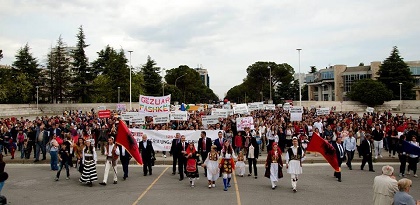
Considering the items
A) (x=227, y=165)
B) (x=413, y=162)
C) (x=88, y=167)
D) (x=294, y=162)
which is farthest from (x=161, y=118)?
(x=413, y=162)

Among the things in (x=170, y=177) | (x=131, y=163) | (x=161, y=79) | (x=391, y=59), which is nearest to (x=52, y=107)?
(x=161, y=79)

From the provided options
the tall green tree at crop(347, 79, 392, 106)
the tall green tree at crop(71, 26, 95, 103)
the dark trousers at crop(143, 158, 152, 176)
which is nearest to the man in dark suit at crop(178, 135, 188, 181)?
the dark trousers at crop(143, 158, 152, 176)

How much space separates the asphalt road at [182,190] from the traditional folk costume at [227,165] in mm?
326

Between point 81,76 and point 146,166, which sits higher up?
point 81,76

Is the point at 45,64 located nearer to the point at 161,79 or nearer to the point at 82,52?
the point at 82,52

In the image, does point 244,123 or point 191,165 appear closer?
point 191,165

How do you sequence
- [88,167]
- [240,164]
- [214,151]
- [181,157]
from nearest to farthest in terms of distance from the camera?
[214,151] < [88,167] < [181,157] < [240,164]

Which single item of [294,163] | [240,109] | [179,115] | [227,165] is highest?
[240,109]

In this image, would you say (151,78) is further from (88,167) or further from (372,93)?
(88,167)

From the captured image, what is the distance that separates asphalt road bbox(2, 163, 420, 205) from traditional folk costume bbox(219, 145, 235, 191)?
33cm

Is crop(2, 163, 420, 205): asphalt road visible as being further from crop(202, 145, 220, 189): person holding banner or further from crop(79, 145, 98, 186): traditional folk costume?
crop(202, 145, 220, 189): person holding banner

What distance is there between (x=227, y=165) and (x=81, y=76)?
59.3 m

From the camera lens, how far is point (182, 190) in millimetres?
11406

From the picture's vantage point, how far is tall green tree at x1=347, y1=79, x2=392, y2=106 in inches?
2574
